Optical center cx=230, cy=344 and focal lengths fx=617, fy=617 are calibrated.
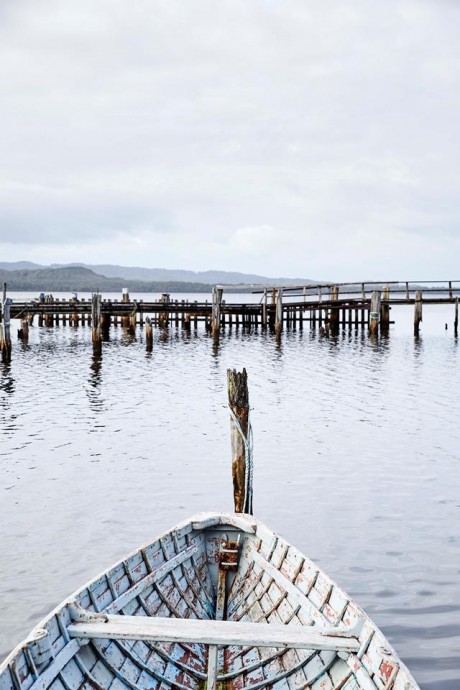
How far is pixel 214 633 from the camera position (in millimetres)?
5066

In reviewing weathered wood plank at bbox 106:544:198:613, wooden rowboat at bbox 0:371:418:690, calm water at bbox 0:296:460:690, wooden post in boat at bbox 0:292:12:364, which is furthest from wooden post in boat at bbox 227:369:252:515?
wooden post in boat at bbox 0:292:12:364

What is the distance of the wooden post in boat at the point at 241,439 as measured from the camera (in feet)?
32.1

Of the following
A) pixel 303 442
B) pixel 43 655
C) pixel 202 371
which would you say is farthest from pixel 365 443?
pixel 202 371

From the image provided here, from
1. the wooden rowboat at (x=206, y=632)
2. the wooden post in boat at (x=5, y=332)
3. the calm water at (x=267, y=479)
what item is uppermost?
the wooden post in boat at (x=5, y=332)

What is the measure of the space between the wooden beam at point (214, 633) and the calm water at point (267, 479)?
175cm

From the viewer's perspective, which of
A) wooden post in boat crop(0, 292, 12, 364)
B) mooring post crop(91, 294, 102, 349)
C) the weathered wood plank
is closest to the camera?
the weathered wood plank

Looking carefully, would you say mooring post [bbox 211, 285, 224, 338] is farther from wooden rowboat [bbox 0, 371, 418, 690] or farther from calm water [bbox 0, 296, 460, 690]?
wooden rowboat [bbox 0, 371, 418, 690]

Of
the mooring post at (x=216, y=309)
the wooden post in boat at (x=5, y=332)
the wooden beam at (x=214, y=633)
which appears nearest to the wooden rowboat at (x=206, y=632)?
the wooden beam at (x=214, y=633)

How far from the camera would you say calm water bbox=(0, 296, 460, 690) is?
26.7ft

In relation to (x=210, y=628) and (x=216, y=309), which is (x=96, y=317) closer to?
(x=216, y=309)

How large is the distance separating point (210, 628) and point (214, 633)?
10cm

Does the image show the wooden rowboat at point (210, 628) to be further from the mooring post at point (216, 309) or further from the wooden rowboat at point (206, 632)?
the mooring post at point (216, 309)

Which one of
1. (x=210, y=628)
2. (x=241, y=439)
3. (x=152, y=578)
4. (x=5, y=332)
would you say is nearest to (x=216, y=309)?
(x=5, y=332)

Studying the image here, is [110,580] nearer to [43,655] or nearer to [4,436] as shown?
[43,655]
